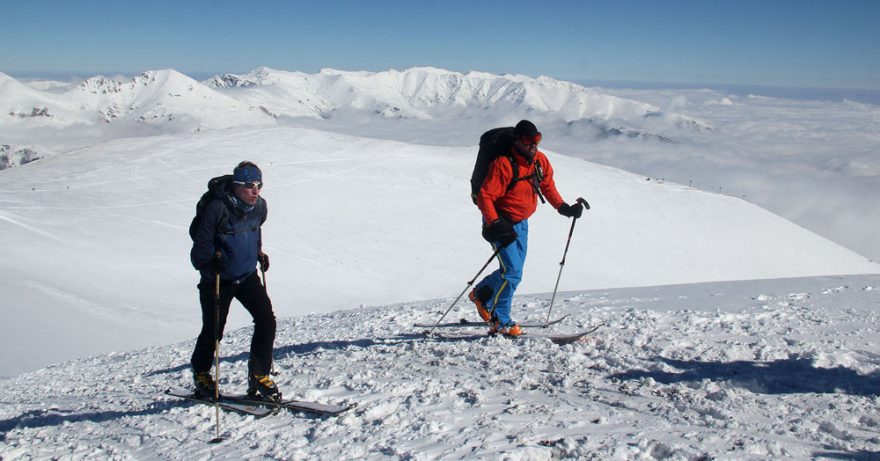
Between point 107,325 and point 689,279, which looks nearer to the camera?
point 107,325

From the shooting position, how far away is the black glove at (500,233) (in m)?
7.36

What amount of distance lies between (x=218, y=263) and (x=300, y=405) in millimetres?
1555

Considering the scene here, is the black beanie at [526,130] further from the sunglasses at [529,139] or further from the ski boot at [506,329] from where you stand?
the ski boot at [506,329]

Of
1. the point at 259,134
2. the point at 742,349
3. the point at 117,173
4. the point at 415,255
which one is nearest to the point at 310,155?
the point at 259,134

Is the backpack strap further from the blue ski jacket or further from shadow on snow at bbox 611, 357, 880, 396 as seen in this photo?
the blue ski jacket

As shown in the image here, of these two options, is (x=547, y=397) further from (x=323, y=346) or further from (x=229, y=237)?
(x=323, y=346)

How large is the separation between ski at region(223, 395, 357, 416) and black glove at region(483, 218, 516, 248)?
2.69m

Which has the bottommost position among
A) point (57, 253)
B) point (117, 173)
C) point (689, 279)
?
point (689, 279)

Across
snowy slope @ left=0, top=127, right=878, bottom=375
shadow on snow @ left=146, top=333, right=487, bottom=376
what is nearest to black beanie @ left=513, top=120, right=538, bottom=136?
shadow on snow @ left=146, top=333, right=487, bottom=376

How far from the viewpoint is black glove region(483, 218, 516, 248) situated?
7363mm

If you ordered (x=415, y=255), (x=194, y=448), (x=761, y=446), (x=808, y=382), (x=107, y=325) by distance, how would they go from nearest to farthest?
(x=761, y=446) < (x=194, y=448) < (x=808, y=382) < (x=107, y=325) < (x=415, y=255)

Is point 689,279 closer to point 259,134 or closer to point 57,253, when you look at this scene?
point 57,253

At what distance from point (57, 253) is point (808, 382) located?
29077 mm

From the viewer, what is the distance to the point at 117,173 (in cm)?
4109
